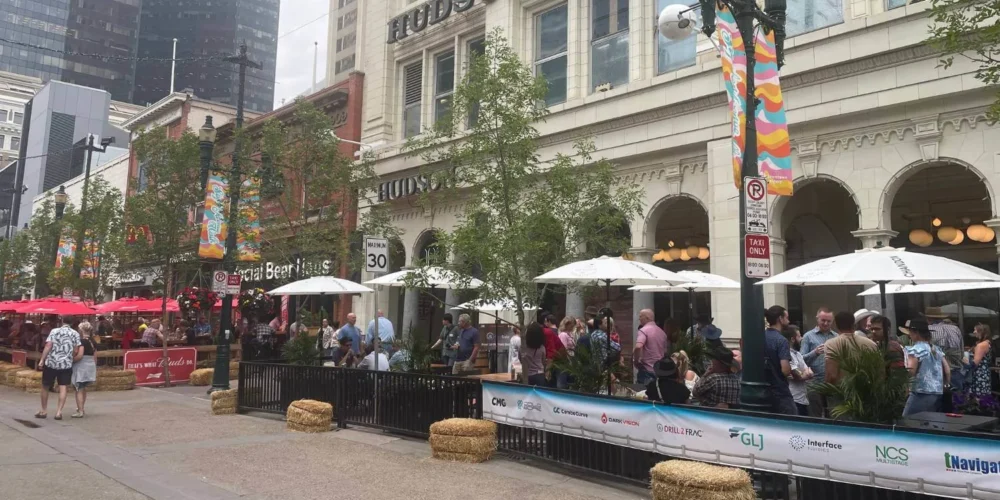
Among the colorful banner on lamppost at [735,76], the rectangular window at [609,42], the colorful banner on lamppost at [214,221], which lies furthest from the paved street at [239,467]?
the rectangular window at [609,42]

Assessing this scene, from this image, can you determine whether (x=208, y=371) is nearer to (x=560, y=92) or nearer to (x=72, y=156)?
(x=560, y=92)

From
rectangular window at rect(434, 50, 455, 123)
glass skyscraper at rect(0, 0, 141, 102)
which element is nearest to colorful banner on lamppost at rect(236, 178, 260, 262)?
rectangular window at rect(434, 50, 455, 123)

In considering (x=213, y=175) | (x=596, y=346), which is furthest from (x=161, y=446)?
(x=213, y=175)

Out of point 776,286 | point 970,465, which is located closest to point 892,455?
point 970,465

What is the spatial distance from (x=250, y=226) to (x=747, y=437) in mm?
16986

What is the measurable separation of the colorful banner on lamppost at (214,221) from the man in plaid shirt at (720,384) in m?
15.3

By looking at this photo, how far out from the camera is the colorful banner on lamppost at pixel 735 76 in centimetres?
849

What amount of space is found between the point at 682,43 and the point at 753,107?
10.2 m

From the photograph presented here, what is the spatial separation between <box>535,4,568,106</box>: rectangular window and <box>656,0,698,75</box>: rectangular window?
3.16m

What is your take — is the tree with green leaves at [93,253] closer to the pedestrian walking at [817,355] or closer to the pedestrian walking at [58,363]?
the pedestrian walking at [58,363]

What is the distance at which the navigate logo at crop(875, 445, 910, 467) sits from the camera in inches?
218

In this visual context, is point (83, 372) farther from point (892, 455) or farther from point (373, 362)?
point (892, 455)

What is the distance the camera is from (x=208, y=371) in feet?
63.8

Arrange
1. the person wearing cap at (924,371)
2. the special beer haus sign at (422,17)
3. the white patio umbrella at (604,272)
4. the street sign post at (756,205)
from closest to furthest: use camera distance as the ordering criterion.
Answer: the street sign post at (756,205), the person wearing cap at (924,371), the white patio umbrella at (604,272), the special beer haus sign at (422,17)
